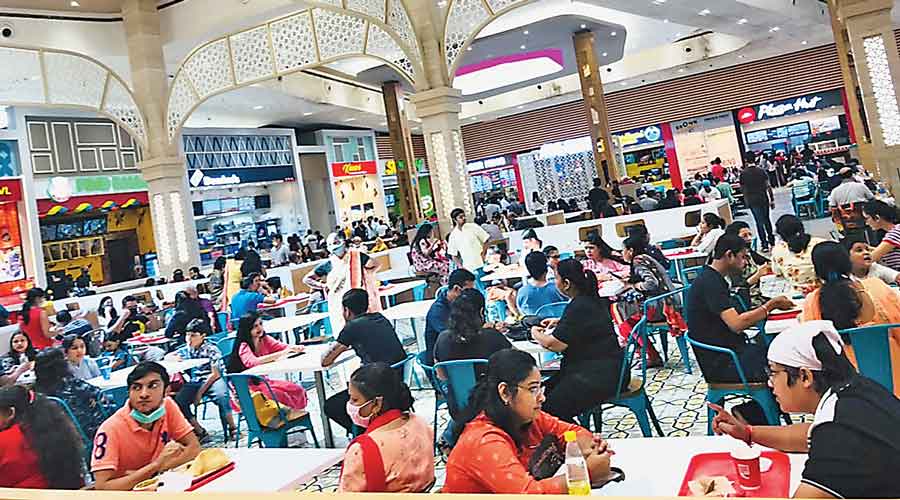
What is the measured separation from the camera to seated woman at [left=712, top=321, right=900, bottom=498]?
1.46 metres

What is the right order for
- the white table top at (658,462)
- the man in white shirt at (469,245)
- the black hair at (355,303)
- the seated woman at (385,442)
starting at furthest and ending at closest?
the man in white shirt at (469,245), the black hair at (355,303), the seated woman at (385,442), the white table top at (658,462)

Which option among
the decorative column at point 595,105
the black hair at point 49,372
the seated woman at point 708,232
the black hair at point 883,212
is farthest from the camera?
the decorative column at point 595,105

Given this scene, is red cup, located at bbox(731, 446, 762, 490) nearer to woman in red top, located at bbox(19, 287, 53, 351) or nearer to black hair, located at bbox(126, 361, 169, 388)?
black hair, located at bbox(126, 361, 169, 388)

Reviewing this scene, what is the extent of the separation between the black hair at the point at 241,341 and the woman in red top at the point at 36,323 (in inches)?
132

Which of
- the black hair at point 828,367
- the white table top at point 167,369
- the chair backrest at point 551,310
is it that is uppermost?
the white table top at point 167,369

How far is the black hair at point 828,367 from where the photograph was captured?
1689mm

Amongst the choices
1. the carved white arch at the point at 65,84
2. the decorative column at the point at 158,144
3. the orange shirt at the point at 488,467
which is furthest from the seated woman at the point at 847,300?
the carved white arch at the point at 65,84

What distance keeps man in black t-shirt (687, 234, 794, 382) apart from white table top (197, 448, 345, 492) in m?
1.84

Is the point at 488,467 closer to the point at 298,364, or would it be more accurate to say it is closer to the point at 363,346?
the point at 363,346

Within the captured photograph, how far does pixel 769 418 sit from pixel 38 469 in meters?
3.15

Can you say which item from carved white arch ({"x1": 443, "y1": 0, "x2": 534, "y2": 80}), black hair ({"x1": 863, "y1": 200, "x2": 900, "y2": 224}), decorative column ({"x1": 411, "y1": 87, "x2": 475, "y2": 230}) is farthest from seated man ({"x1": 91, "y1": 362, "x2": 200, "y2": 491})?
carved white arch ({"x1": 443, "y1": 0, "x2": 534, "y2": 80})

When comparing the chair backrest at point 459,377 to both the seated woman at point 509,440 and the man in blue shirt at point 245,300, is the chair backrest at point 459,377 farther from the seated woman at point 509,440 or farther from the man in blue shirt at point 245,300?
the man in blue shirt at point 245,300

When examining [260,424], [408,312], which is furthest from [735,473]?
[408,312]

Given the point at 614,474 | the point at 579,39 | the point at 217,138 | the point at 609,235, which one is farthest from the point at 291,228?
the point at 614,474
